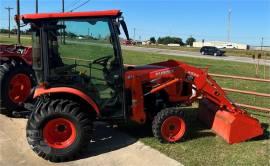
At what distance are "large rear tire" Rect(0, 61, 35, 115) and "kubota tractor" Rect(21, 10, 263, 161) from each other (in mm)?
2785

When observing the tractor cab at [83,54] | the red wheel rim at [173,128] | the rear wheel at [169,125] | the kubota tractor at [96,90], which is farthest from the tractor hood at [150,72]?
the red wheel rim at [173,128]

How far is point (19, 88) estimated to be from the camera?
32.8ft

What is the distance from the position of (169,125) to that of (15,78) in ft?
13.3

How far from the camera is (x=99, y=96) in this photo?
732 cm

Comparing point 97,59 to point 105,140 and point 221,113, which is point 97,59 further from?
point 221,113

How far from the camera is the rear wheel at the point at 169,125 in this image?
24.7 feet

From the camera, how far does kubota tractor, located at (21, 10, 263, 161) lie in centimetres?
682

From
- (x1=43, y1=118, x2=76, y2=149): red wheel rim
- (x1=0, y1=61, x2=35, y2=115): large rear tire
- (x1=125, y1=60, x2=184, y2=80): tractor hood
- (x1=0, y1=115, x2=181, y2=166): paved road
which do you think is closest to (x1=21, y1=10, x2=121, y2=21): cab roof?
(x1=125, y1=60, x2=184, y2=80): tractor hood

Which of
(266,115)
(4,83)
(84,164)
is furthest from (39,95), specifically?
(266,115)

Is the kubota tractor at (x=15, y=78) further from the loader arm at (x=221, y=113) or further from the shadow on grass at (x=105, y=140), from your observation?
the loader arm at (x=221, y=113)

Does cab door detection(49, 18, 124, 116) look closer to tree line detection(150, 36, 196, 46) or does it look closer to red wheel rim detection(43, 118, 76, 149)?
red wheel rim detection(43, 118, 76, 149)

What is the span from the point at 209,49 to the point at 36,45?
5452cm

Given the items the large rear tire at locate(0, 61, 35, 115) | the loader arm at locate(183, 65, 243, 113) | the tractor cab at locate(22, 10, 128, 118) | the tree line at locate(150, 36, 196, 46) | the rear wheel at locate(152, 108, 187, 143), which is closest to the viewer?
A: the tractor cab at locate(22, 10, 128, 118)

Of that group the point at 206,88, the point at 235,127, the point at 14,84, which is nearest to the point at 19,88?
the point at 14,84
